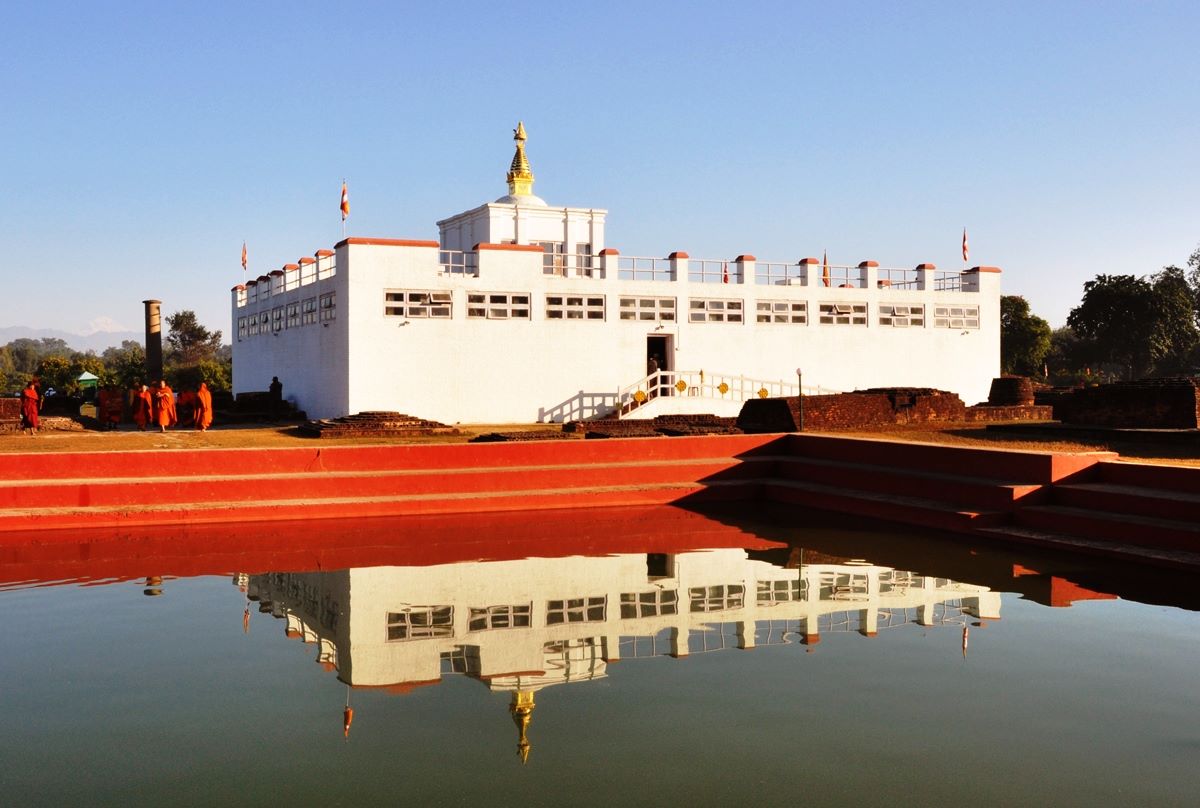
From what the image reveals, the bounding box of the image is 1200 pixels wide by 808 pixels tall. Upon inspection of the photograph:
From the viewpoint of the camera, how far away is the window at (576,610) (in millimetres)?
8711

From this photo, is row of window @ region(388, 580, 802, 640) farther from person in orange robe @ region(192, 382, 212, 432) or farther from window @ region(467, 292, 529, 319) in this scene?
window @ region(467, 292, 529, 319)

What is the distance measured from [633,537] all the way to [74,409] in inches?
735

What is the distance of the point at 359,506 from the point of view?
14.5m

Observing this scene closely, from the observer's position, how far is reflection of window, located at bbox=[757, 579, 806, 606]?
373 inches

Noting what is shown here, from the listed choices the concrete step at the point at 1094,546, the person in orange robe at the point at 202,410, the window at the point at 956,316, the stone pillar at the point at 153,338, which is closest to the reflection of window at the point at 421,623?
the concrete step at the point at 1094,546

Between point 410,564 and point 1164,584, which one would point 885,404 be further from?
point 410,564

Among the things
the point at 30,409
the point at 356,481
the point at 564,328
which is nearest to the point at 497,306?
the point at 564,328

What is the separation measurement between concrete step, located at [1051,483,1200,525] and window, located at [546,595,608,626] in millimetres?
6068

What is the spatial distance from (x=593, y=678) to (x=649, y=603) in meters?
2.21

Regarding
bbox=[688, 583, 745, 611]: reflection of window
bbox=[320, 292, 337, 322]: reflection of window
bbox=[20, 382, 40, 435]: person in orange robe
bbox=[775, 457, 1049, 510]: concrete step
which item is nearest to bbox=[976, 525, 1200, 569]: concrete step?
bbox=[775, 457, 1049, 510]: concrete step

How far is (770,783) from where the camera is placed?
5.29 meters

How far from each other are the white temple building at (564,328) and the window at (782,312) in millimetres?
42

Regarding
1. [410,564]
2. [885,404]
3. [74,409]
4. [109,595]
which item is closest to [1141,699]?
[410,564]

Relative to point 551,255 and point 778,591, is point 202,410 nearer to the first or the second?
point 551,255
